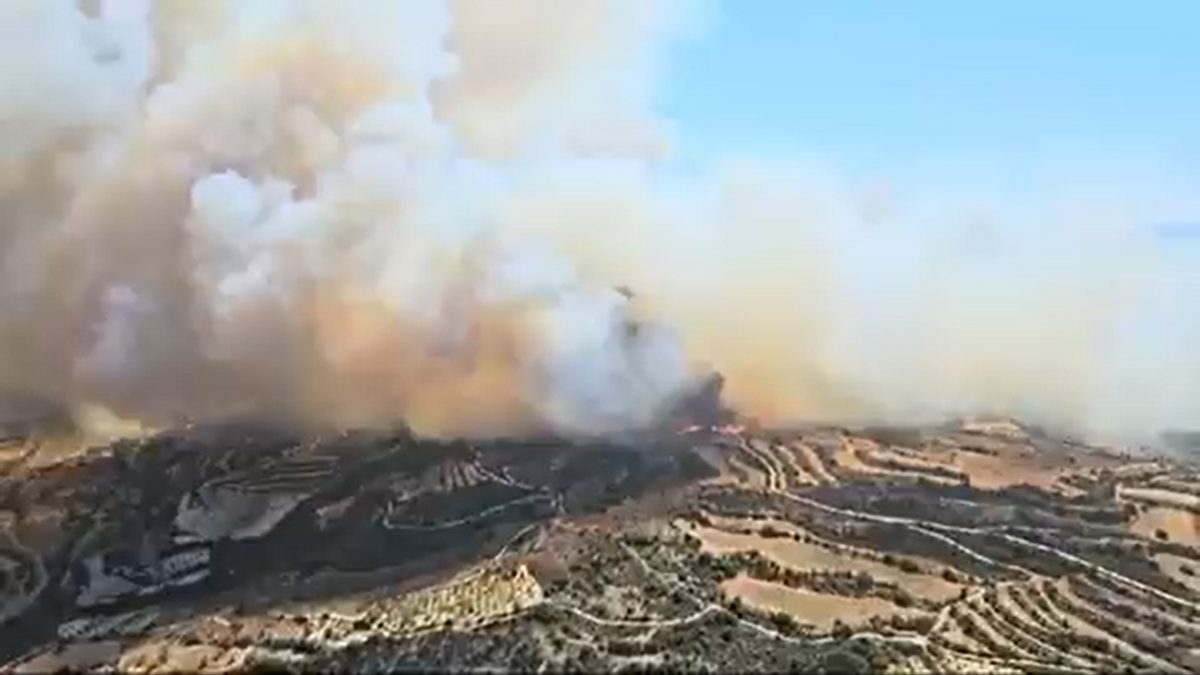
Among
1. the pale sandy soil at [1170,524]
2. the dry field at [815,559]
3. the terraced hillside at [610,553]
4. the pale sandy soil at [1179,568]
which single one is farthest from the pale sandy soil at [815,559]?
the pale sandy soil at [1170,524]

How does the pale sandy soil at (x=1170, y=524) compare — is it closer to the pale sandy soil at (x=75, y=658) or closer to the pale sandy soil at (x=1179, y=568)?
the pale sandy soil at (x=1179, y=568)

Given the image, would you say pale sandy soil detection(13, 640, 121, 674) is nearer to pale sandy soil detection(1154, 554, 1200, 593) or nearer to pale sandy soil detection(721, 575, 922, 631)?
pale sandy soil detection(721, 575, 922, 631)

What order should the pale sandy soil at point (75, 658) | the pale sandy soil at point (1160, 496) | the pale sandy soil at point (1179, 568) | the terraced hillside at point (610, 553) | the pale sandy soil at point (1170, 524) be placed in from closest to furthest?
1. the terraced hillside at point (610, 553)
2. the pale sandy soil at point (75, 658)
3. the pale sandy soil at point (1179, 568)
4. the pale sandy soil at point (1170, 524)
5. the pale sandy soil at point (1160, 496)

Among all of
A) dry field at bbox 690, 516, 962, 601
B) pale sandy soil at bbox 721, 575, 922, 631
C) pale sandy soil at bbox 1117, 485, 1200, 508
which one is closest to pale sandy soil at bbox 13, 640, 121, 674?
pale sandy soil at bbox 721, 575, 922, 631

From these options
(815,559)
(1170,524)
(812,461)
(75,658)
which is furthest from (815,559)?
(75,658)

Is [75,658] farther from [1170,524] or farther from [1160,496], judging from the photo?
[1160,496]

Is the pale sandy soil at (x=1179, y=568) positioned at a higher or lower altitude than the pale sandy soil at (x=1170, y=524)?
lower

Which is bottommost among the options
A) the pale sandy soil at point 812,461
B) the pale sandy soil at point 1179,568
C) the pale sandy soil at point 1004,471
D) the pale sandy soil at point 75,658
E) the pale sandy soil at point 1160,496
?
the pale sandy soil at point 1179,568
